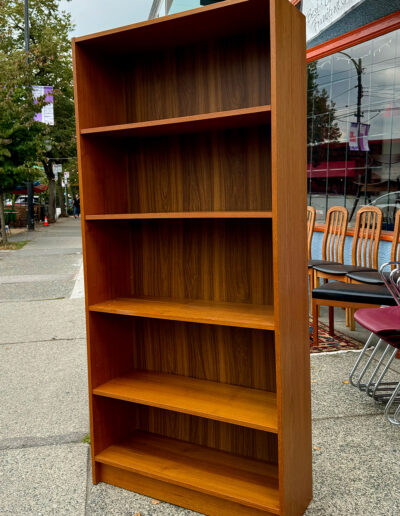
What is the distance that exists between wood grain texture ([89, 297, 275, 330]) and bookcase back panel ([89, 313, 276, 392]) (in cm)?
16

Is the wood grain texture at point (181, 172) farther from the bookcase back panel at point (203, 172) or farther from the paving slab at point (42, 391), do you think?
the paving slab at point (42, 391)

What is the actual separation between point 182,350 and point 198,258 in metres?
0.56

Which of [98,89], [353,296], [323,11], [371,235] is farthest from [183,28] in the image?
[323,11]

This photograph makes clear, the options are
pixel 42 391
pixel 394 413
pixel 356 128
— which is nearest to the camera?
Answer: pixel 394 413

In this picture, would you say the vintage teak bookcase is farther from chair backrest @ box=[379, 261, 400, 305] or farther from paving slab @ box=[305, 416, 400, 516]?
chair backrest @ box=[379, 261, 400, 305]

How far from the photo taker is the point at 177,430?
3018 millimetres

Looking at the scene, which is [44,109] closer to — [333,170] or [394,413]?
[333,170]

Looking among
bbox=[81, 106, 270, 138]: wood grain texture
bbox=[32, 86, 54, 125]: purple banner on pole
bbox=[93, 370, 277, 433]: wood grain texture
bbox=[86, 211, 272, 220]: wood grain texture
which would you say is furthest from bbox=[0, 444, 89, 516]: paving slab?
bbox=[32, 86, 54, 125]: purple banner on pole

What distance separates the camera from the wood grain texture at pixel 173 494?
244 centimetres

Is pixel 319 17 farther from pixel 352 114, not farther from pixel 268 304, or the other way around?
pixel 268 304

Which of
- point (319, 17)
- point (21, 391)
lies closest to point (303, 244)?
point (21, 391)

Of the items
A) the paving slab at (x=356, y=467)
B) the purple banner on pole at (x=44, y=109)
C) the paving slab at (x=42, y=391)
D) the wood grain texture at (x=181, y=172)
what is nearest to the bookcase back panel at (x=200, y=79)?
the wood grain texture at (x=181, y=172)

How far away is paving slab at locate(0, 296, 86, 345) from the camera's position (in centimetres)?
573

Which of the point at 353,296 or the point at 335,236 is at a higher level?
the point at 335,236
